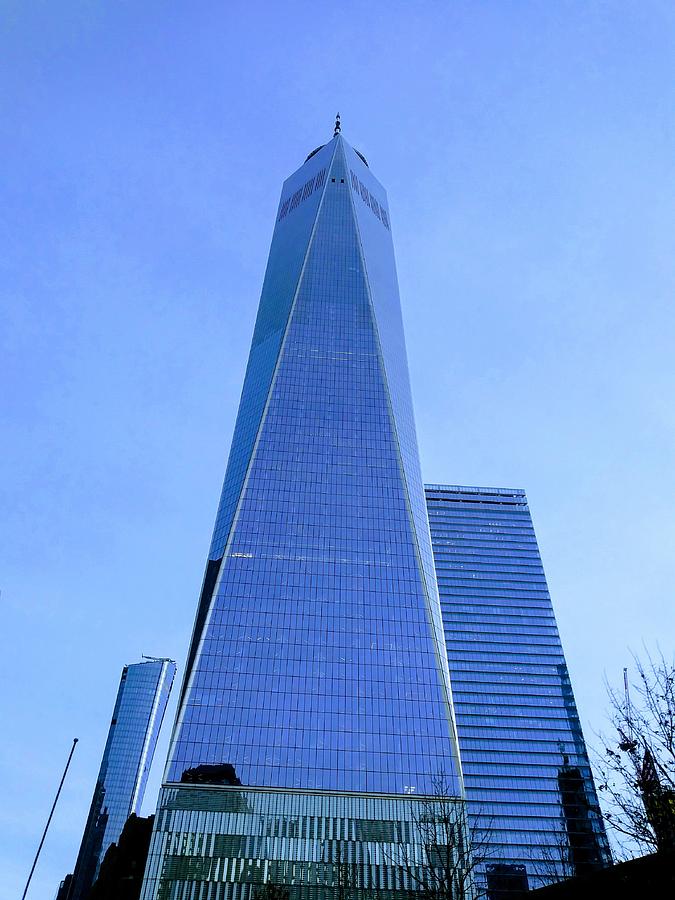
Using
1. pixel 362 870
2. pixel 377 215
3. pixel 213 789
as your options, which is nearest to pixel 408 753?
pixel 362 870

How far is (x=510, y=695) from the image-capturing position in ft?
473

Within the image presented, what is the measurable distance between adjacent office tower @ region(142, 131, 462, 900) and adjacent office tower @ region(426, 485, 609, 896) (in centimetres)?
3645

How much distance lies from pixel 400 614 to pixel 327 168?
117821 mm

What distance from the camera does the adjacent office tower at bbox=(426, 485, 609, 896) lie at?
125625 millimetres

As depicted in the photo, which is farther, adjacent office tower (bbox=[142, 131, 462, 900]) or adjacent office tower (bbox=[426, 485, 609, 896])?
adjacent office tower (bbox=[426, 485, 609, 896])

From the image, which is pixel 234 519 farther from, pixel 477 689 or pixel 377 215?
pixel 377 215

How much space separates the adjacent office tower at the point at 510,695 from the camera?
126m

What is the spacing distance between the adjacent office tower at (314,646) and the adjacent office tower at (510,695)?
36.4m

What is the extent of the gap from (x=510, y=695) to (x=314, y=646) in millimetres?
67486

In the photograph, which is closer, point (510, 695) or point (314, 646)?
point (314, 646)

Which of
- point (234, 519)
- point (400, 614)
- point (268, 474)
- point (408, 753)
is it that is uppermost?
point (268, 474)

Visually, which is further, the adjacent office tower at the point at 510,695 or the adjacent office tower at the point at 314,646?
the adjacent office tower at the point at 510,695

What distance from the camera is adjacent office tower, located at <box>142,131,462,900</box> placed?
264 ft

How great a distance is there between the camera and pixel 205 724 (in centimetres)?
8681
